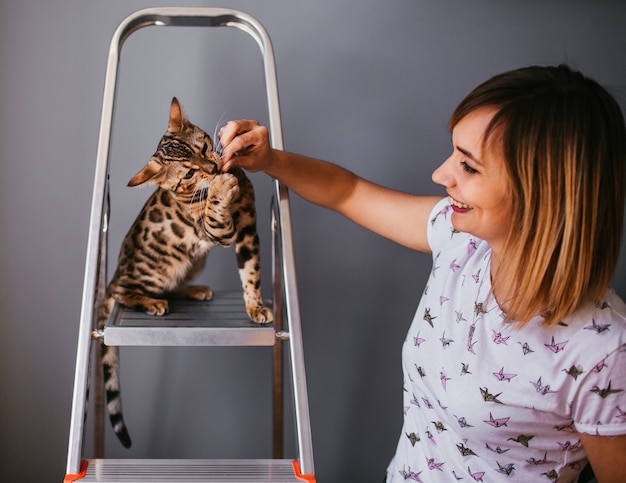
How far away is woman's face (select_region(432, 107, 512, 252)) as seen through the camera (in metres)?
0.83

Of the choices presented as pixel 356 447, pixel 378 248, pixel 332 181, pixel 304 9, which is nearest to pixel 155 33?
pixel 304 9

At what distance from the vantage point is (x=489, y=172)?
83 centimetres

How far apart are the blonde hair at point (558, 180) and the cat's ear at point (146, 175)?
0.40 metres

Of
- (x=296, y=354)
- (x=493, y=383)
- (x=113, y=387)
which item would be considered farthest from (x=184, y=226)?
(x=493, y=383)

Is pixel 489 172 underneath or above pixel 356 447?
above

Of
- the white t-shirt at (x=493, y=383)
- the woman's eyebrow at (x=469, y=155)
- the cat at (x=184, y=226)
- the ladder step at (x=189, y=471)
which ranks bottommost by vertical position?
the ladder step at (x=189, y=471)

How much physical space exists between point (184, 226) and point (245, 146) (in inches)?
6.2

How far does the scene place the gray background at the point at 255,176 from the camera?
1.29 metres

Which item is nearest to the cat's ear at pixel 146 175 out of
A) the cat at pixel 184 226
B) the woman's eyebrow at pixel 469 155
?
the cat at pixel 184 226

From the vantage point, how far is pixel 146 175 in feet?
2.90

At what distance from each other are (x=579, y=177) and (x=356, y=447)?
36.5 inches

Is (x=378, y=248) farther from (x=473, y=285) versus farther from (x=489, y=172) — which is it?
(x=489, y=172)

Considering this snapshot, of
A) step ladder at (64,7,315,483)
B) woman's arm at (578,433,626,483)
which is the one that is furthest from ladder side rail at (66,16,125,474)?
woman's arm at (578,433,626,483)

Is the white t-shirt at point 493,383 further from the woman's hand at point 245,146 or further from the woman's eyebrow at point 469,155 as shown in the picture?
the woman's hand at point 245,146
